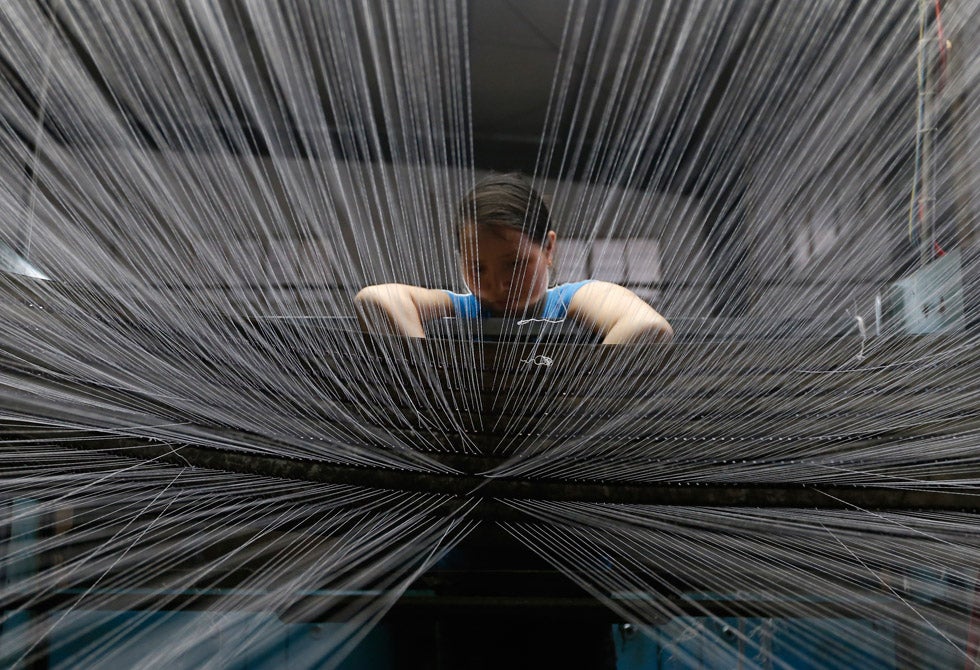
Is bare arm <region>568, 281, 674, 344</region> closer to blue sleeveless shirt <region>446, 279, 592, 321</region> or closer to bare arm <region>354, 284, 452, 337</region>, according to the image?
blue sleeveless shirt <region>446, 279, 592, 321</region>

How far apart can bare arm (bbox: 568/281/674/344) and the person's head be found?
0.04 meters

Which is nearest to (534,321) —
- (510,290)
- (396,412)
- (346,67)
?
(510,290)

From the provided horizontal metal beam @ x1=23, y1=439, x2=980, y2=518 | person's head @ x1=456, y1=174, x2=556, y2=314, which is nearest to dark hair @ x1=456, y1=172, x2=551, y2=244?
person's head @ x1=456, y1=174, x2=556, y2=314

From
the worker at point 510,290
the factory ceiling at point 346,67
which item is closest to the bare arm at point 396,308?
the worker at point 510,290

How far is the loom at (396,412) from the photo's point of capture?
350 mm

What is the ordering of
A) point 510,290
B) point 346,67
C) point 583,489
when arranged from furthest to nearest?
point 510,290, point 583,489, point 346,67

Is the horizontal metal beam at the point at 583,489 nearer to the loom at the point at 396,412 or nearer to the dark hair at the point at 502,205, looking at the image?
the loom at the point at 396,412

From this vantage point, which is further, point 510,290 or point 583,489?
point 510,290

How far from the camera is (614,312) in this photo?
20.7 inches

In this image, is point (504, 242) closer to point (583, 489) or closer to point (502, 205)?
point (502, 205)

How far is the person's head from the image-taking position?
471 mm

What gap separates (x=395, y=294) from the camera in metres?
0.52

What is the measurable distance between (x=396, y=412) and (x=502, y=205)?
189 millimetres

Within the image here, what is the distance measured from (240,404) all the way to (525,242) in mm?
258
